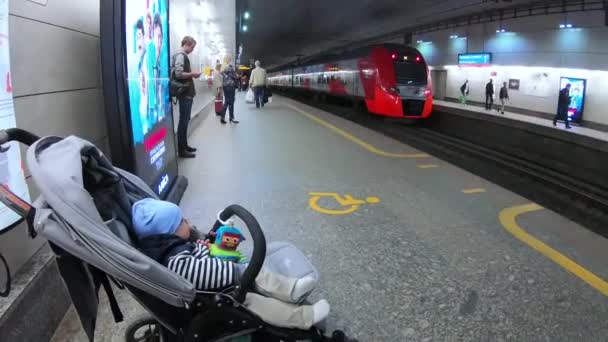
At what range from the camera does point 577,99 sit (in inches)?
743

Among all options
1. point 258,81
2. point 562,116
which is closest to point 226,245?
point 258,81

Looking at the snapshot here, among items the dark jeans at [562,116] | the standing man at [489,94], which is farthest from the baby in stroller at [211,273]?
the standing man at [489,94]

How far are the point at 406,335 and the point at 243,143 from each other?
250 inches

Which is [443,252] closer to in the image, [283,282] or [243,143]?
[283,282]

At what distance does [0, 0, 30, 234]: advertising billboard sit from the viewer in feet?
6.80

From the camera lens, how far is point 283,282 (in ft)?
5.90

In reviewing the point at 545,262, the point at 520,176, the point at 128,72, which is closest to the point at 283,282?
the point at 128,72

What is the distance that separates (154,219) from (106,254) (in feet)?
1.27

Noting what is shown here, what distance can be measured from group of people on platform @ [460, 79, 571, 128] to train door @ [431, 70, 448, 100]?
2344 millimetres

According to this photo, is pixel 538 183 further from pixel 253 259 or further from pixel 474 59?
pixel 474 59

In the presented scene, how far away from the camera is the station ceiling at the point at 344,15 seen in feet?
59.5

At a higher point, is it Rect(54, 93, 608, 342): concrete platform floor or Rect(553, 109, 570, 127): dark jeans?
Result: Rect(553, 109, 570, 127): dark jeans

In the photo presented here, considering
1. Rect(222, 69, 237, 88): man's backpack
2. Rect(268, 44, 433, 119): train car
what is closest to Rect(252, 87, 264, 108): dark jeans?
Rect(268, 44, 433, 119): train car

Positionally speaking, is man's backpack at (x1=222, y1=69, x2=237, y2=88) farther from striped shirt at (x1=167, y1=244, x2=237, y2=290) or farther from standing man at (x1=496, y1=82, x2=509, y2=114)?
standing man at (x1=496, y1=82, x2=509, y2=114)
